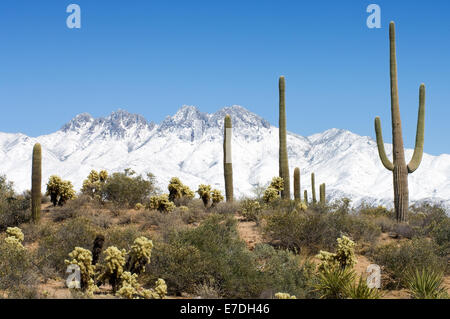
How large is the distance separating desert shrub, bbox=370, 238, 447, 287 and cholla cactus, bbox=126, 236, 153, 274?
6094 mm

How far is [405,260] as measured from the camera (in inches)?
479

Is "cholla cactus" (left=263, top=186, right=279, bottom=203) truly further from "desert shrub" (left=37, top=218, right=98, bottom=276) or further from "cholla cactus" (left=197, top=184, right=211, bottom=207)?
"desert shrub" (left=37, top=218, right=98, bottom=276)

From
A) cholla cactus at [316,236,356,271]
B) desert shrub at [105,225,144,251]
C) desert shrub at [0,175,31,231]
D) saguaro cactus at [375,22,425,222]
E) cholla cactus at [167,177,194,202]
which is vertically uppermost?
saguaro cactus at [375,22,425,222]

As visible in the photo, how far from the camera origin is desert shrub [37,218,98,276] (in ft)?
36.4

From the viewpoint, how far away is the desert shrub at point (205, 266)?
32.3 ft

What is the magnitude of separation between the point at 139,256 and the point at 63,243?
3110 millimetres

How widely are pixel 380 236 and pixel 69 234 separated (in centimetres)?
1064

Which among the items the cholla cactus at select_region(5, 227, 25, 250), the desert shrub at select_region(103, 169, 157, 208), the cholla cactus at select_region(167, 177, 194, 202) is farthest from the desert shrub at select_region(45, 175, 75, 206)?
the cholla cactus at select_region(5, 227, 25, 250)

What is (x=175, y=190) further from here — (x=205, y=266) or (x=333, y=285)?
(x=333, y=285)

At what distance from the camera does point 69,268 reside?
946cm

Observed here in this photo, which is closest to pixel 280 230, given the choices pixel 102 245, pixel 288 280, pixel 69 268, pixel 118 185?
pixel 288 280

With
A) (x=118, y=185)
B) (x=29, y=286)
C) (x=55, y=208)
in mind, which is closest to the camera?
(x=29, y=286)

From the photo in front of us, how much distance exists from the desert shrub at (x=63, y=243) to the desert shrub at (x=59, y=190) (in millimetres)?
6067

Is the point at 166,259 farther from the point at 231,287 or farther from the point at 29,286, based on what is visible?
the point at 29,286
